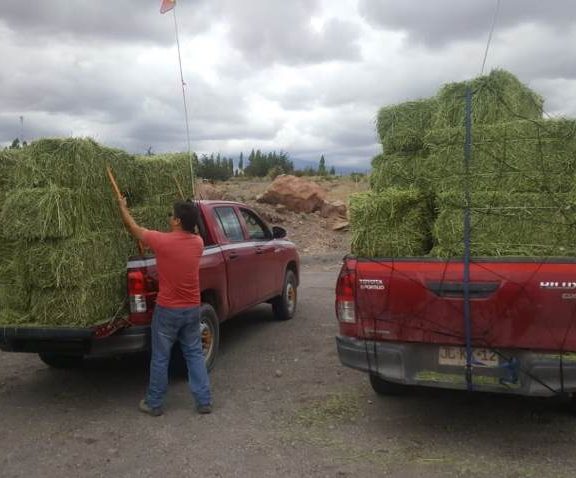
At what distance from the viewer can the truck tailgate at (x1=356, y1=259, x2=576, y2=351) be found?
4090mm

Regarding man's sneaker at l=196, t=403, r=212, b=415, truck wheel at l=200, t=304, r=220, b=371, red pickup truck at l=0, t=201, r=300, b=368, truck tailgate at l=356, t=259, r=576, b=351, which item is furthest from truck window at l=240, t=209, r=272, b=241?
truck tailgate at l=356, t=259, r=576, b=351

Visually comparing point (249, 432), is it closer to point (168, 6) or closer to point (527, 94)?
point (527, 94)

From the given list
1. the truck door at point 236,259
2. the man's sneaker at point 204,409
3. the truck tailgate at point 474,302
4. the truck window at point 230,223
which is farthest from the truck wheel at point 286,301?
the truck tailgate at point 474,302

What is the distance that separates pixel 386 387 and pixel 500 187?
2001 mm

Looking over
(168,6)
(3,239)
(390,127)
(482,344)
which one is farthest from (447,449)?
(168,6)

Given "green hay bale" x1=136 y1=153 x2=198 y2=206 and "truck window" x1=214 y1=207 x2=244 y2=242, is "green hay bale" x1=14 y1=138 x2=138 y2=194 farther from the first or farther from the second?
"truck window" x1=214 y1=207 x2=244 y2=242

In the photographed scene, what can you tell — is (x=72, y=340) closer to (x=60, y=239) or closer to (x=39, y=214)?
(x=60, y=239)

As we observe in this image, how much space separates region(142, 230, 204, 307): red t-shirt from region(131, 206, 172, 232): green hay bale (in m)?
0.92

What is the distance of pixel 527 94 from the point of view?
18.7 feet

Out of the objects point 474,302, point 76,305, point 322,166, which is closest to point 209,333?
point 76,305

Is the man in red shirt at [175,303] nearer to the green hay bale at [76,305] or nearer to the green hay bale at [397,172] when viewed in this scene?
the green hay bale at [76,305]

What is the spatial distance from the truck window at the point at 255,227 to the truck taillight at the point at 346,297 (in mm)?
3314

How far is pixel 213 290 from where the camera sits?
21.4ft

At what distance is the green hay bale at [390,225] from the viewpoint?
488cm
